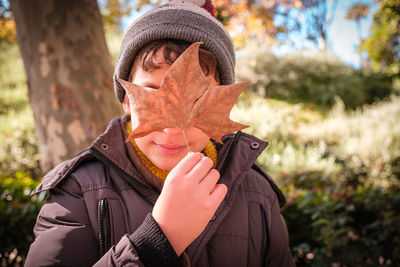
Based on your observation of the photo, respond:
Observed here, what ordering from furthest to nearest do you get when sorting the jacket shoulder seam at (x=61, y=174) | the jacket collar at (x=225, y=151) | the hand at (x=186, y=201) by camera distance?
the jacket collar at (x=225, y=151), the jacket shoulder seam at (x=61, y=174), the hand at (x=186, y=201)

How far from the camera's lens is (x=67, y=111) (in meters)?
2.42

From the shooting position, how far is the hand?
778mm

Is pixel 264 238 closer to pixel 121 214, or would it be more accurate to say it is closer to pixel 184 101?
pixel 121 214

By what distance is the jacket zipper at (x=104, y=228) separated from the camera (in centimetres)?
108

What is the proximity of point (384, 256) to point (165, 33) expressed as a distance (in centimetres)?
220

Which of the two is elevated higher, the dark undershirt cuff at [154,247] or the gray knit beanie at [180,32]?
the gray knit beanie at [180,32]

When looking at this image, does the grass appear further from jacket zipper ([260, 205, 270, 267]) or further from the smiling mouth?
the smiling mouth

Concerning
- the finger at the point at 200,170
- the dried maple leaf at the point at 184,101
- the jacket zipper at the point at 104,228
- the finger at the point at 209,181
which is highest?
the dried maple leaf at the point at 184,101

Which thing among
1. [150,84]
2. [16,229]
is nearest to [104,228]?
[150,84]

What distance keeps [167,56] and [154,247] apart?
73 cm

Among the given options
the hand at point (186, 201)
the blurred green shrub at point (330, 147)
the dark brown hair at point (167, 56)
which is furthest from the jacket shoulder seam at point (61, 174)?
the blurred green shrub at point (330, 147)

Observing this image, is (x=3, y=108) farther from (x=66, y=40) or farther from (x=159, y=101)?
(x=159, y=101)

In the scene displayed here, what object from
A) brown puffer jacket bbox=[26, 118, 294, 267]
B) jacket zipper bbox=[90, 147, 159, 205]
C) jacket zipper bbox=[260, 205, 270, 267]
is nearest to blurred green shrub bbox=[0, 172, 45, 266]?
brown puffer jacket bbox=[26, 118, 294, 267]

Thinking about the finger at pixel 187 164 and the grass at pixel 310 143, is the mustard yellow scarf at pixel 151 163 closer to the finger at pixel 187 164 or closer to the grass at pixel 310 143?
the finger at pixel 187 164
